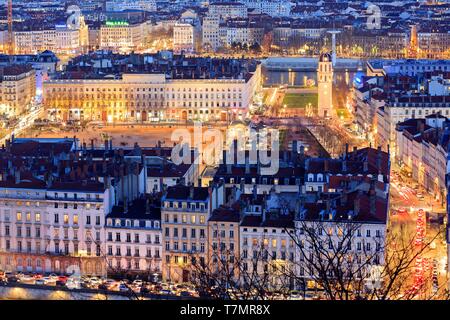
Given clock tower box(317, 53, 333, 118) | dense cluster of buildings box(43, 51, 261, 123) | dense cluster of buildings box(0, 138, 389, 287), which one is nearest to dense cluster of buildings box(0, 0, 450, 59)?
clock tower box(317, 53, 333, 118)

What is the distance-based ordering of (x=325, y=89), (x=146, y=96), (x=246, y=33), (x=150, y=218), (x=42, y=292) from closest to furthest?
1. (x=42, y=292)
2. (x=150, y=218)
3. (x=325, y=89)
4. (x=146, y=96)
5. (x=246, y=33)

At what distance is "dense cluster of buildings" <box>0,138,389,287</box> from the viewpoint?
11328 millimetres

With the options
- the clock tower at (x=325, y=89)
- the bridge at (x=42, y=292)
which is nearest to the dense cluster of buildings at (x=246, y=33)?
the clock tower at (x=325, y=89)

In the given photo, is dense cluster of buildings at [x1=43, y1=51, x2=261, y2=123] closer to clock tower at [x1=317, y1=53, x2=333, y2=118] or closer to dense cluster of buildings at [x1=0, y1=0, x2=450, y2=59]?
clock tower at [x1=317, y1=53, x2=333, y2=118]

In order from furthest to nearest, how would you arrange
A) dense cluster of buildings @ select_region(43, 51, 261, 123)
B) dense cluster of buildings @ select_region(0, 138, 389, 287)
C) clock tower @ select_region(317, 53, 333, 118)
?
dense cluster of buildings @ select_region(43, 51, 261, 123) → clock tower @ select_region(317, 53, 333, 118) → dense cluster of buildings @ select_region(0, 138, 389, 287)

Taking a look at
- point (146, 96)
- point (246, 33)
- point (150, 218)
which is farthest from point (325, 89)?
point (246, 33)

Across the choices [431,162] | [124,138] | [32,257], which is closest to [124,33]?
[124,138]

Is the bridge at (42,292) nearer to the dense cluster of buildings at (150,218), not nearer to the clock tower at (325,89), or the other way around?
the dense cluster of buildings at (150,218)

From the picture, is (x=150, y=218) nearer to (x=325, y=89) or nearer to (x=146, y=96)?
(x=146, y=96)

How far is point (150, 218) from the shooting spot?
1200 cm

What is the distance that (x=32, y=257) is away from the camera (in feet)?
40.8

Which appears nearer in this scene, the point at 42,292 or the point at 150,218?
the point at 42,292

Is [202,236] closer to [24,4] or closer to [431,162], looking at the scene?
[431,162]

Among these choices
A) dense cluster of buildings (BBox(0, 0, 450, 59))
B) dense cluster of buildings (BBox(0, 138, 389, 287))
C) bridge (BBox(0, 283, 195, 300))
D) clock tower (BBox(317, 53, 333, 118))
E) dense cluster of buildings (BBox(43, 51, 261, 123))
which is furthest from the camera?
dense cluster of buildings (BBox(0, 0, 450, 59))
